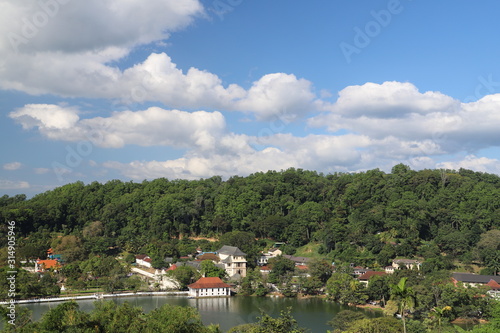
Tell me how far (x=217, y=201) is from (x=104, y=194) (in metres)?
19.6

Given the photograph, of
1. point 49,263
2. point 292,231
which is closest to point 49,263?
point 49,263

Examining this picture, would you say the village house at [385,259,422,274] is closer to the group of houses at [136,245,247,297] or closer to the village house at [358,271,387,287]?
the village house at [358,271,387,287]

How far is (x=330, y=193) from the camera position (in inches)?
2365

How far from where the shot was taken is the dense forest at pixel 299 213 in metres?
44.8

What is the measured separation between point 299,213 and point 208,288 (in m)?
21.2

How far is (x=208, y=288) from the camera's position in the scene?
119ft

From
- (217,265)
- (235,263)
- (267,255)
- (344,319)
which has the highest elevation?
(267,255)

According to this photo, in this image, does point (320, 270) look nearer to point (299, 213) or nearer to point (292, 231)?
point (292, 231)

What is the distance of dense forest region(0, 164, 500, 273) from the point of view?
44.8 m

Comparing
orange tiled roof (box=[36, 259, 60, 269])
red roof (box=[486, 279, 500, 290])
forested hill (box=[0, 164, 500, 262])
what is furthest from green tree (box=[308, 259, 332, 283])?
orange tiled roof (box=[36, 259, 60, 269])

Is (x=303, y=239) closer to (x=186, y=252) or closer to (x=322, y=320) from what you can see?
(x=186, y=252)

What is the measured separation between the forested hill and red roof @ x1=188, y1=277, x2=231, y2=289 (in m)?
14.1

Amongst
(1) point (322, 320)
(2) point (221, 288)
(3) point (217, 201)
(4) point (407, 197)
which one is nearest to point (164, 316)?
(1) point (322, 320)

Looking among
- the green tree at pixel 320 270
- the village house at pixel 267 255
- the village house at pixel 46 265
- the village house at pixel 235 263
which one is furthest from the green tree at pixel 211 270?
the village house at pixel 46 265
